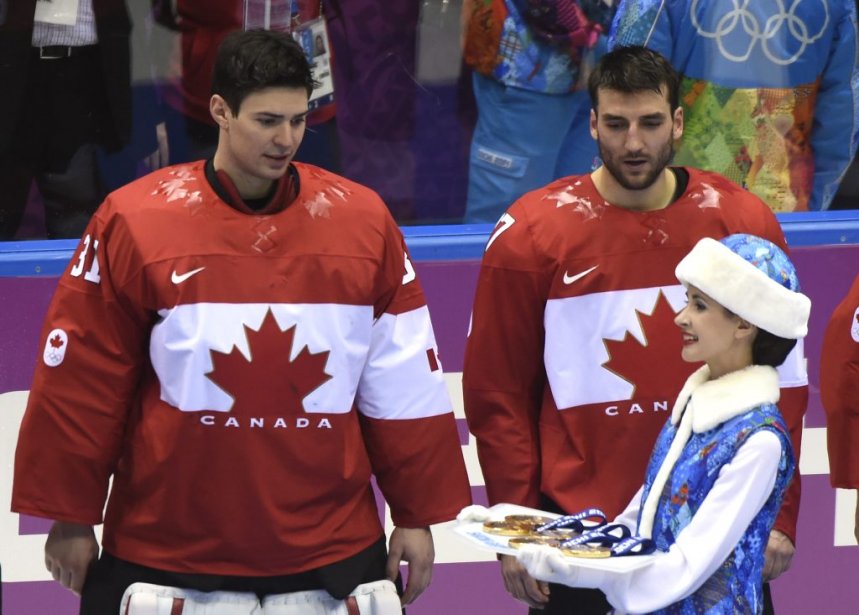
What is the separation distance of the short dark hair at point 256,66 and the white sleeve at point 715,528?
1.21 meters

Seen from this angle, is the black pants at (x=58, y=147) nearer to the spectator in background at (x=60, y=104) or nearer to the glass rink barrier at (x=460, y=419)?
the spectator in background at (x=60, y=104)

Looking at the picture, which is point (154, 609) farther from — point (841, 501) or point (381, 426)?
point (841, 501)

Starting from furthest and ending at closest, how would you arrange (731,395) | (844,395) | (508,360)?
(844,395)
(508,360)
(731,395)

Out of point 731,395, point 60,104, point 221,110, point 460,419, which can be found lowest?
point 460,419

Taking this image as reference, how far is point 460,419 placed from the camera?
4.91 m

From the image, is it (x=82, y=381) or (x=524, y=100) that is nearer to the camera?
(x=82, y=381)

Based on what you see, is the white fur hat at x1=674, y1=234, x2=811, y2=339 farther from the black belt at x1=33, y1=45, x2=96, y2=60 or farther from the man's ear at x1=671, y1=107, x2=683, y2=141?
the black belt at x1=33, y1=45, x2=96, y2=60

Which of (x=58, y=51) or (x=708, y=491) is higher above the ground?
(x=708, y=491)

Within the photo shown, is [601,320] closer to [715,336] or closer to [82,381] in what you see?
[715,336]

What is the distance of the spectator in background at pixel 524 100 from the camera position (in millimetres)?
5133

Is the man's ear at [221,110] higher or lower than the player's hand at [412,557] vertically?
higher

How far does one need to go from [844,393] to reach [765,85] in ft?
4.23

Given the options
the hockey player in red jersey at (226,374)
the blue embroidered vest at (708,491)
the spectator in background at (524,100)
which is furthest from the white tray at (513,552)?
the spectator in background at (524,100)

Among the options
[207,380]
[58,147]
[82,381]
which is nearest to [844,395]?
[207,380]
